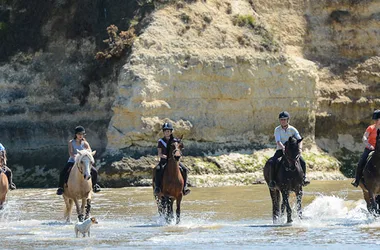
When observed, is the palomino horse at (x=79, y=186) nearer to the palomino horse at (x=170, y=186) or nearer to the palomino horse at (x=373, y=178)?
the palomino horse at (x=170, y=186)

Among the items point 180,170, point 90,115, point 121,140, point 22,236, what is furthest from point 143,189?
point 22,236

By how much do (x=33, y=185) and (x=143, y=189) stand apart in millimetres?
5156

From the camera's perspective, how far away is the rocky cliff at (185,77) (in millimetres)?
36719

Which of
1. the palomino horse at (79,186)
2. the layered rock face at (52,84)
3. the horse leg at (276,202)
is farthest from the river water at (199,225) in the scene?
the layered rock face at (52,84)

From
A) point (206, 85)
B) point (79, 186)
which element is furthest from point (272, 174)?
point (206, 85)

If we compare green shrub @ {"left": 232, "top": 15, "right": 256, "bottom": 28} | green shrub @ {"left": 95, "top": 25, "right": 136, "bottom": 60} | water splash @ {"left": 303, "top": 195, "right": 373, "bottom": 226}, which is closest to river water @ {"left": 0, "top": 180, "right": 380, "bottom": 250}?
water splash @ {"left": 303, "top": 195, "right": 373, "bottom": 226}

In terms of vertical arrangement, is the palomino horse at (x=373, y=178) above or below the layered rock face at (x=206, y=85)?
below

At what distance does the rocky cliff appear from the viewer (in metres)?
36.7

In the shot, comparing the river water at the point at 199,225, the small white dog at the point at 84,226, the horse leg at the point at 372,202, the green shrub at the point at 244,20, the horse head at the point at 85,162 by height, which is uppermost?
the green shrub at the point at 244,20

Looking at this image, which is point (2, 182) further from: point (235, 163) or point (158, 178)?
point (235, 163)

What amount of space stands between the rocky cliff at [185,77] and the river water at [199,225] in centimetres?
574

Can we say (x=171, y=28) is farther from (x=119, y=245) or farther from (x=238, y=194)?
(x=119, y=245)

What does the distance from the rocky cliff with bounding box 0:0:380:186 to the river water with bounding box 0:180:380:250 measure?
18.8 ft

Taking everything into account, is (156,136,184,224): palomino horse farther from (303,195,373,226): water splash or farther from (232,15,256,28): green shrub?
(232,15,256,28): green shrub
